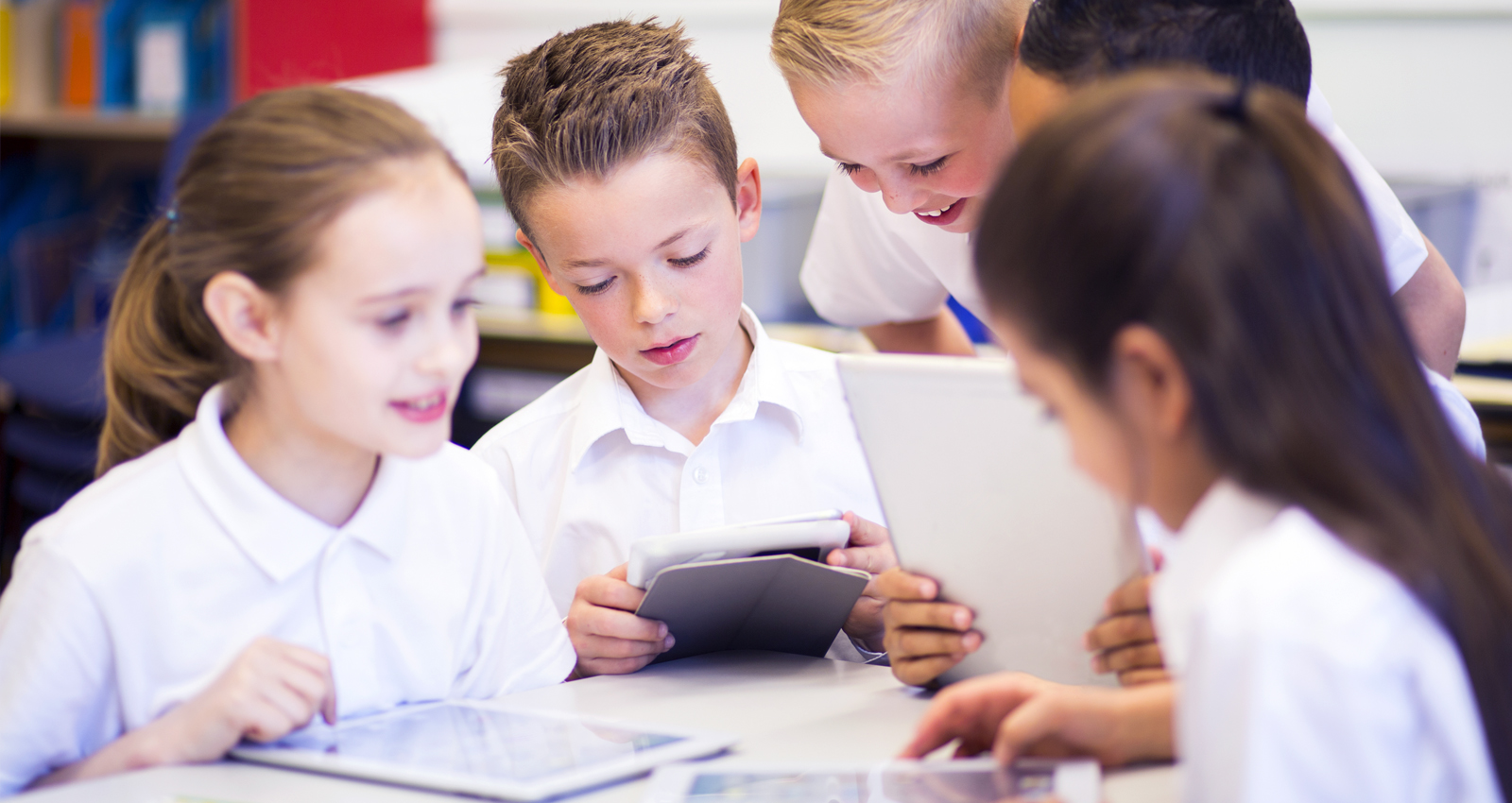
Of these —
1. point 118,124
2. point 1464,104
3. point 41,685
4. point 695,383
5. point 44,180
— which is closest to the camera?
point 41,685

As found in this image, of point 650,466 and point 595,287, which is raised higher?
point 595,287

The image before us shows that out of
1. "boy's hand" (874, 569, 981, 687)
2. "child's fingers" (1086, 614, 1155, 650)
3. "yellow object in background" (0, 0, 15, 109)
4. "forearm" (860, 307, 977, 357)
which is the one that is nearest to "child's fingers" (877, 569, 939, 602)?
"boy's hand" (874, 569, 981, 687)

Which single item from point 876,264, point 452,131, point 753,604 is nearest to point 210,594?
point 753,604

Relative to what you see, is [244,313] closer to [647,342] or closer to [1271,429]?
[647,342]

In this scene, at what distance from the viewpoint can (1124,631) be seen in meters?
0.90

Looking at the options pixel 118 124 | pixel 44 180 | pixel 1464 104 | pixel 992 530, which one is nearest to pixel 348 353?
pixel 992 530

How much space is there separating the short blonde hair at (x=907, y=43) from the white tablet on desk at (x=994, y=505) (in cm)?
49

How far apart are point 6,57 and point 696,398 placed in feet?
9.27

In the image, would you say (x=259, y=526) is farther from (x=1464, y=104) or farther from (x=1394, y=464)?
(x=1464, y=104)

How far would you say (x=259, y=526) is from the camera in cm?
92

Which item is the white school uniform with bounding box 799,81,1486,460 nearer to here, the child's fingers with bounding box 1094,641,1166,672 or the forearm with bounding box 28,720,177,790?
the child's fingers with bounding box 1094,641,1166,672

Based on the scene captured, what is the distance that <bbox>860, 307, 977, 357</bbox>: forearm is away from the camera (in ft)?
6.25

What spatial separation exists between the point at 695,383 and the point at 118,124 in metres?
2.35

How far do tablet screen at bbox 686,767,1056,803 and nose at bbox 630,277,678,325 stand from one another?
539mm
